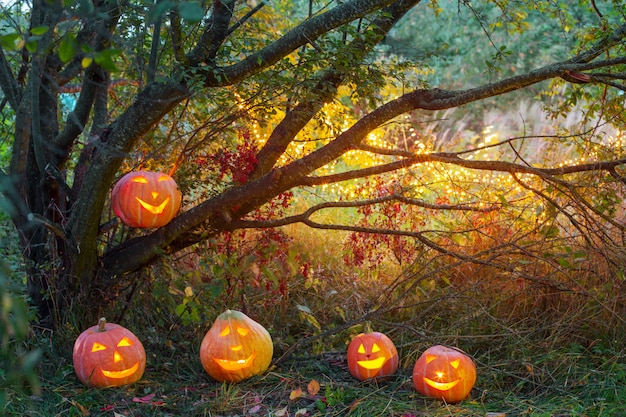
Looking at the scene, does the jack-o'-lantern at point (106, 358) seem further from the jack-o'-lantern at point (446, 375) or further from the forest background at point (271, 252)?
the jack-o'-lantern at point (446, 375)

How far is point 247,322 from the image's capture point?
123 inches

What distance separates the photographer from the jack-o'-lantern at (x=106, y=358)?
2947mm

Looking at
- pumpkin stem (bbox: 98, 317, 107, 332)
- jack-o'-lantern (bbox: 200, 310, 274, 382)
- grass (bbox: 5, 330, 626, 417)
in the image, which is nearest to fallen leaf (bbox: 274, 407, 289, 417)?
grass (bbox: 5, 330, 626, 417)

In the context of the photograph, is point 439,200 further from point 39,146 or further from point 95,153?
point 39,146

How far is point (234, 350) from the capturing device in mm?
3025

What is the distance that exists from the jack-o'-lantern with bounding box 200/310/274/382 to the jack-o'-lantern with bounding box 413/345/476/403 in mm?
708

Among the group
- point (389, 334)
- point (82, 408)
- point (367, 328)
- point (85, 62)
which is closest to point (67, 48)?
point (85, 62)

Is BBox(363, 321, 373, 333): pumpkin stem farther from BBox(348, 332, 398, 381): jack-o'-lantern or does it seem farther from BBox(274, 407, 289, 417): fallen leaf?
BBox(274, 407, 289, 417): fallen leaf

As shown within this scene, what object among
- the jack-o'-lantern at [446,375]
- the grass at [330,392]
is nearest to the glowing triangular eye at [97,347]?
the grass at [330,392]

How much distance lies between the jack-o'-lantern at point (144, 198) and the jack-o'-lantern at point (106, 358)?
494mm

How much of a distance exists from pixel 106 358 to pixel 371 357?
1.16m

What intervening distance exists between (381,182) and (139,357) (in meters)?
1.85

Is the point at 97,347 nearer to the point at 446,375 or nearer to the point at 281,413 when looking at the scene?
the point at 281,413

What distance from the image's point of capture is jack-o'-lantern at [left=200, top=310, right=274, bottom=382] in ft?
9.95
